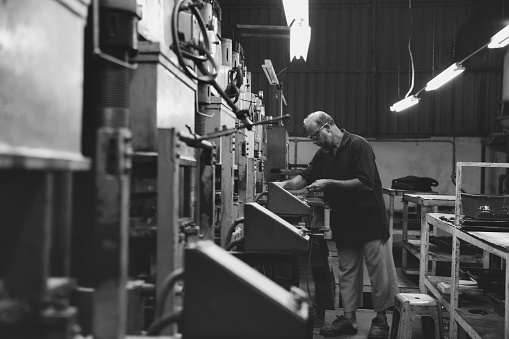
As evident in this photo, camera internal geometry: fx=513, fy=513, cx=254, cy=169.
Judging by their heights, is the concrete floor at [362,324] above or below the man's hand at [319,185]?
below

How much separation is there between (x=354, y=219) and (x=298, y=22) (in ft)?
5.00

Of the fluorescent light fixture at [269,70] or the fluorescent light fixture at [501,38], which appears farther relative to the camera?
the fluorescent light fixture at [269,70]

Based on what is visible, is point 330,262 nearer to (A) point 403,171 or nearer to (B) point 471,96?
(A) point 403,171

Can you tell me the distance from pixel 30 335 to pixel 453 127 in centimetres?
982

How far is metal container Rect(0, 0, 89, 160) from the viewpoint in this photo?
0.94 m

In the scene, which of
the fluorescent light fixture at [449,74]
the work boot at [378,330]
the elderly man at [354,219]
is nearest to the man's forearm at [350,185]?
the elderly man at [354,219]

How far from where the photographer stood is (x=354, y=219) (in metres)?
3.93

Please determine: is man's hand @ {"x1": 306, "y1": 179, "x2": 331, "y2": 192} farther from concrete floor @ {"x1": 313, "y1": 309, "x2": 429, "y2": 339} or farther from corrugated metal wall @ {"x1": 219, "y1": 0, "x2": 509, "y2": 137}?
corrugated metal wall @ {"x1": 219, "y1": 0, "x2": 509, "y2": 137}

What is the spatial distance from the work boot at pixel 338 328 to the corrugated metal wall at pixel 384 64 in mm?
6260

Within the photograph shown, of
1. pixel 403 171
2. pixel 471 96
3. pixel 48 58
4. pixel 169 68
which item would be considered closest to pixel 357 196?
pixel 169 68

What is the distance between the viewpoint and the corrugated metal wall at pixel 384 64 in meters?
9.77

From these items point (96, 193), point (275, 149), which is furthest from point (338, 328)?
point (275, 149)

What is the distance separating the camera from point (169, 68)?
1.96 metres

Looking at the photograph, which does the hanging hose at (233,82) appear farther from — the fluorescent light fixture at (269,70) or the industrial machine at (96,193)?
the fluorescent light fixture at (269,70)
